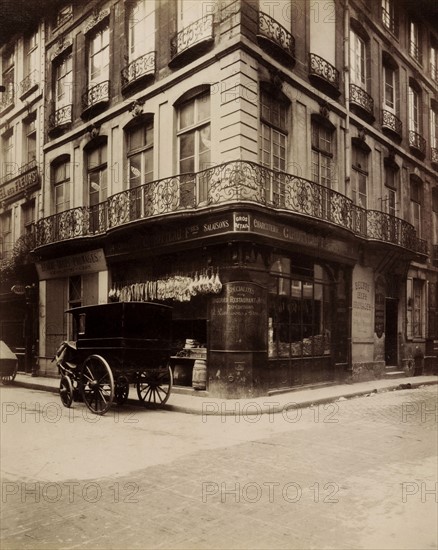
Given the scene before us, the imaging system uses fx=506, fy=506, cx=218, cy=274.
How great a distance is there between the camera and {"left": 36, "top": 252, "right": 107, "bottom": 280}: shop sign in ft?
28.4

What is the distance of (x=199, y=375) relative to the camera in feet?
37.8

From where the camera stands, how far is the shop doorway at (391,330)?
1628 centimetres

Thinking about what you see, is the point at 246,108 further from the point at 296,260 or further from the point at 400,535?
the point at 400,535

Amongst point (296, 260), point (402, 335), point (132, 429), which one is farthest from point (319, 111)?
point (132, 429)

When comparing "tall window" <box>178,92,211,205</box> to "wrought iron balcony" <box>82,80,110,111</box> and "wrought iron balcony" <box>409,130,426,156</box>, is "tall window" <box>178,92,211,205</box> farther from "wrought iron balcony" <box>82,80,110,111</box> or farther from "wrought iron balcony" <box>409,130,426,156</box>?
"wrought iron balcony" <box>409,130,426,156</box>

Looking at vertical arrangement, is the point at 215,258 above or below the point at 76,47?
below

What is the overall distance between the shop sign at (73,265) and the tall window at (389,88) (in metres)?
9.74

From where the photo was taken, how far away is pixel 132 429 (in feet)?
26.0

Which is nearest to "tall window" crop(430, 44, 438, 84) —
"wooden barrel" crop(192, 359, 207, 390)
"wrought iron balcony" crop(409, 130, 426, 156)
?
"wrought iron balcony" crop(409, 130, 426, 156)

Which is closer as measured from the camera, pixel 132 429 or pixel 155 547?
pixel 155 547

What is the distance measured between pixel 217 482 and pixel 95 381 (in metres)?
4.65

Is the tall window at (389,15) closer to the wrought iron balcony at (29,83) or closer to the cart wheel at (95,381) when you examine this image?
the wrought iron balcony at (29,83)

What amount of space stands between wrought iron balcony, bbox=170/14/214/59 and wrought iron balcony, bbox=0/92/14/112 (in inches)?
265

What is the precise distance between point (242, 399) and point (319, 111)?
25.8ft
